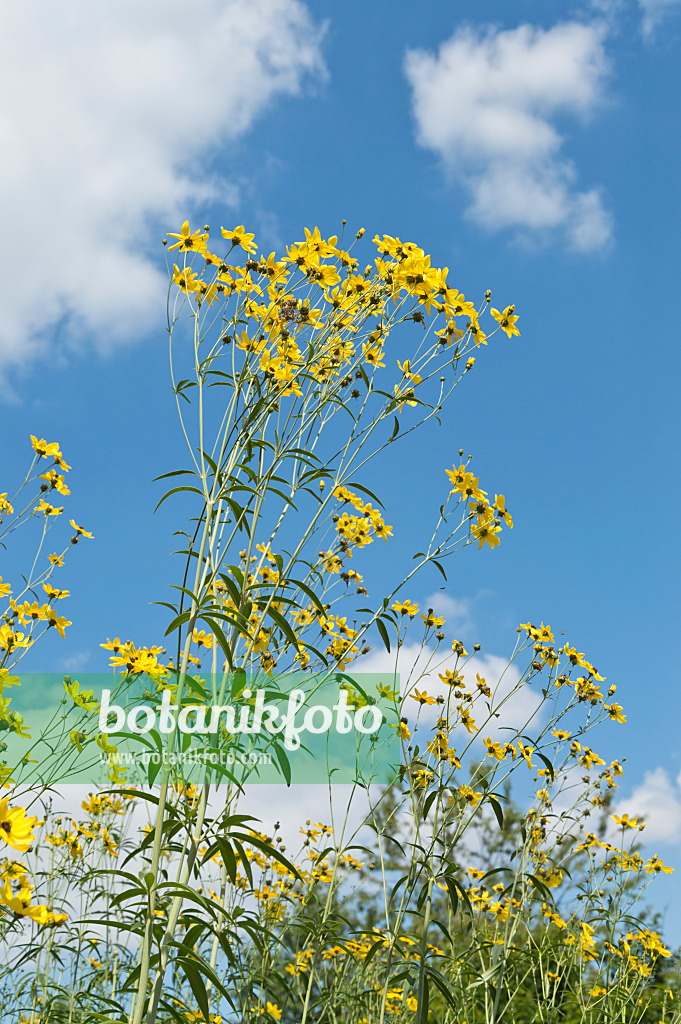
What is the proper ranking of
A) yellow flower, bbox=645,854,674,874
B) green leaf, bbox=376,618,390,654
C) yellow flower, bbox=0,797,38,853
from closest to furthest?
yellow flower, bbox=0,797,38,853, green leaf, bbox=376,618,390,654, yellow flower, bbox=645,854,674,874

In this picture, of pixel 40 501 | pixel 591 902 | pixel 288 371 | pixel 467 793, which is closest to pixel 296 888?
pixel 591 902

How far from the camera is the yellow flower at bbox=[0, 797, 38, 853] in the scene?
1533 mm

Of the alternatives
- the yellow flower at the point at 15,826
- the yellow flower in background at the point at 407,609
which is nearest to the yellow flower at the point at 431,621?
the yellow flower in background at the point at 407,609

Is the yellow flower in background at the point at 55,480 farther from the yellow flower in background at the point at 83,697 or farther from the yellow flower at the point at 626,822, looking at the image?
the yellow flower at the point at 626,822

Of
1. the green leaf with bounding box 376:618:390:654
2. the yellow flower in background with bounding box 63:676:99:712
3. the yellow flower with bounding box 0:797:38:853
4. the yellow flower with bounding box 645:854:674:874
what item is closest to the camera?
the yellow flower with bounding box 0:797:38:853

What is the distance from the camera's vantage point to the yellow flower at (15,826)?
1533 mm

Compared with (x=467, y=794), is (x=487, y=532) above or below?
above

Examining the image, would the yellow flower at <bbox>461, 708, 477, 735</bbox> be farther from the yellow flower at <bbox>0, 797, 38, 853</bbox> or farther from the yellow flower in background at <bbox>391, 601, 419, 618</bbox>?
the yellow flower at <bbox>0, 797, 38, 853</bbox>

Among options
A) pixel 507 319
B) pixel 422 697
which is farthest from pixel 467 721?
pixel 507 319

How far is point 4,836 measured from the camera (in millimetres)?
1527

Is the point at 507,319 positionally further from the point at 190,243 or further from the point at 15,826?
the point at 15,826

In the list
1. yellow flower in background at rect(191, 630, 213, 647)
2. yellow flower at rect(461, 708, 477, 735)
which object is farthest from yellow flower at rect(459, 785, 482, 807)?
yellow flower in background at rect(191, 630, 213, 647)

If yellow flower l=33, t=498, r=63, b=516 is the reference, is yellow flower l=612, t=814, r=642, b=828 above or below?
below

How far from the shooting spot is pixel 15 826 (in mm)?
1555
